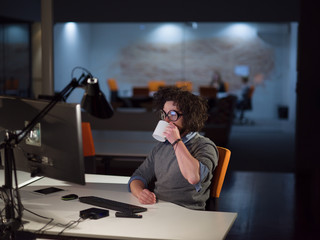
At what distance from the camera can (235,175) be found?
7430 millimetres

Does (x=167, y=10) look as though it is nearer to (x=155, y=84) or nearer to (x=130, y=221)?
(x=155, y=84)

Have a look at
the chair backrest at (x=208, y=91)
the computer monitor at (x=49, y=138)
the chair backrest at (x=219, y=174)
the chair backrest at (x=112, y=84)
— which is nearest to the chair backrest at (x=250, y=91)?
the chair backrest at (x=208, y=91)

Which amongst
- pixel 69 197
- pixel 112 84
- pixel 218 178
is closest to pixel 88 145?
pixel 69 197

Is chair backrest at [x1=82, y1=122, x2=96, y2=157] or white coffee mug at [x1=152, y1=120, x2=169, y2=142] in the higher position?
white coffee mug at [x1=152, y1=120, x2=169, y2=142]

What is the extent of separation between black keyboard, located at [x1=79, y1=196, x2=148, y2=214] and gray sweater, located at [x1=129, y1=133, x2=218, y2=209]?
Result: 0.26m

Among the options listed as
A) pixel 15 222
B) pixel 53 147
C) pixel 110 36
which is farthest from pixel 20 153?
pixel 110 36

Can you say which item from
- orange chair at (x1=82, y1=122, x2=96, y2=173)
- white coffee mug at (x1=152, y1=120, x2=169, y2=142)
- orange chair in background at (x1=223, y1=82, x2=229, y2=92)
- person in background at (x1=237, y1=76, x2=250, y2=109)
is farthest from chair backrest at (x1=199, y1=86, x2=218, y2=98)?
white coffee mug at (x1=152, y1=120, x2=169, y2=142)

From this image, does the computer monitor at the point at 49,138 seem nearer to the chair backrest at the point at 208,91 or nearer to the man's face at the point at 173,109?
the man's face at the point at 173,109

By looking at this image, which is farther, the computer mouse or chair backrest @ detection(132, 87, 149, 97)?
chair backrest @ detection(132, 87, 149, 97)

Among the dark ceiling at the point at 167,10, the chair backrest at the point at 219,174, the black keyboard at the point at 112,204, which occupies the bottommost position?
the black keyboard at the point at 112,204

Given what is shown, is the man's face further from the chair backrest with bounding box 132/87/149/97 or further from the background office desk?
the chair backrest with bounding box 132/87/149/97

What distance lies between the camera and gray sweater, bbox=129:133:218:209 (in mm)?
2799

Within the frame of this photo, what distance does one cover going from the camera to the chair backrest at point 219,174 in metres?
3.01

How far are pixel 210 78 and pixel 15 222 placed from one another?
746cm
